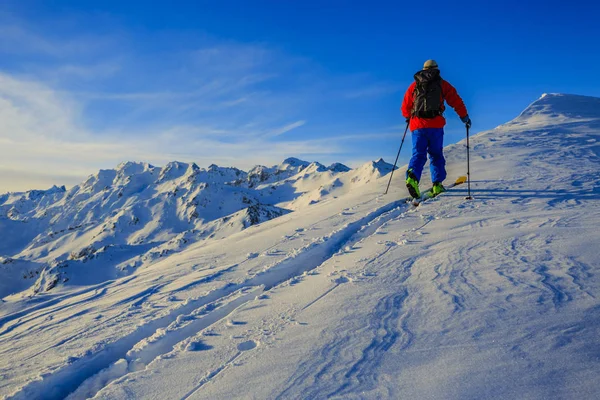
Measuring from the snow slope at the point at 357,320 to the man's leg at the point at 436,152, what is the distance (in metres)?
1.66

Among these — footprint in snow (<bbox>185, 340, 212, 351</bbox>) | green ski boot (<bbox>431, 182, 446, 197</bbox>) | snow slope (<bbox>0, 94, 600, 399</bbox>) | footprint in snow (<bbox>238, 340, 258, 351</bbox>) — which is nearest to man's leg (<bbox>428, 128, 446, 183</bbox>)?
green ski boot (<bbox>431, 182, 446, 197</bbox>)

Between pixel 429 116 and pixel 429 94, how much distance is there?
48 centimetres

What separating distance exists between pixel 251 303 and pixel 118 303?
2.45 metres

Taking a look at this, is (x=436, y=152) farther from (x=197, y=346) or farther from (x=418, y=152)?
(x=197, y=346)

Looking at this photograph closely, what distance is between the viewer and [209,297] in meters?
4.71

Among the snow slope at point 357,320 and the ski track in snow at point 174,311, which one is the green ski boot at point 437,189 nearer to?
the ski track in snow at point 174,311

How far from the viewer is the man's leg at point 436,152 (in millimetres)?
8344

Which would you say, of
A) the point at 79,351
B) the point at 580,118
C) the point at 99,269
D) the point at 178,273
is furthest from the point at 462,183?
the point at 99,269

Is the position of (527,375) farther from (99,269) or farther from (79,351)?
(99,269)

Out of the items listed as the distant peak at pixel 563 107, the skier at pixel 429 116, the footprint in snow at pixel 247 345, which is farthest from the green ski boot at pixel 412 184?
the distant peak at pixel 563 107

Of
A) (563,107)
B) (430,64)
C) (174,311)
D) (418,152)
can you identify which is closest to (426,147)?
(418,152)

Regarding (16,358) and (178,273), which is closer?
(16,358)

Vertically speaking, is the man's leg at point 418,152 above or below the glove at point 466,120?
below

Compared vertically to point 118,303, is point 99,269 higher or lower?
lower
